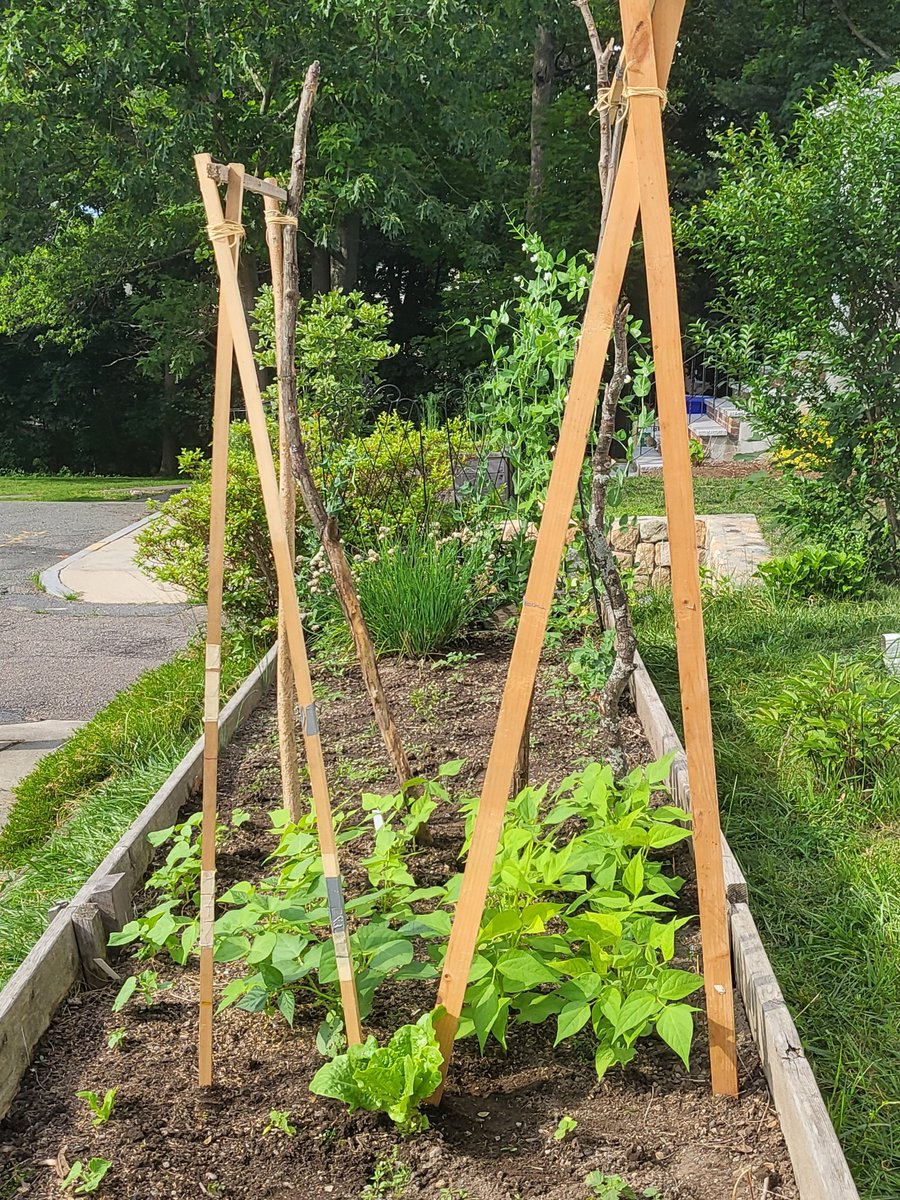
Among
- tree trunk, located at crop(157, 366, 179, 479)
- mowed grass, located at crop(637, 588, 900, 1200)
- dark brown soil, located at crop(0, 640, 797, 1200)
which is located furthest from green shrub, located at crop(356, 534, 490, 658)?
tree trunk, located at crop(157, 366, 179, 479)

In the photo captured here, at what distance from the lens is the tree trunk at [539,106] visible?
17.3m

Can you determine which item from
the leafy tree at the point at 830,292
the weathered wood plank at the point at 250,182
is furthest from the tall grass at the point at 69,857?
the leafy tree at the point at 830,292

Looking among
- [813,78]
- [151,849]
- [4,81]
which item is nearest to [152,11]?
[4,81]

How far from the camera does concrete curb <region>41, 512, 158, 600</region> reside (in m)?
8.49

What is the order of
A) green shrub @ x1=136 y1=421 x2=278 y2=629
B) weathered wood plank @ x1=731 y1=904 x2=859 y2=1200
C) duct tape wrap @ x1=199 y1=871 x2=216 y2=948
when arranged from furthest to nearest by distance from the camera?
green shrub @ x1=136 y1=421 x2=278 y2=629, duct tape wrap @ x1=199 y1=871 x2=216 y2=948, weathered wood plank @ x1=731 y1=904 x2=859 y2=1200

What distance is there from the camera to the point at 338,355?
7246mm

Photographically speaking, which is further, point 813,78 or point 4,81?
point 813,78

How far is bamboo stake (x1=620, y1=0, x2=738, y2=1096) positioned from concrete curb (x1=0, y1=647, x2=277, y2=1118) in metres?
1.42

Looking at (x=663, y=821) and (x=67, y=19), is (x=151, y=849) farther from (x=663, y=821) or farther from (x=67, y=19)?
(x=67, y=19)

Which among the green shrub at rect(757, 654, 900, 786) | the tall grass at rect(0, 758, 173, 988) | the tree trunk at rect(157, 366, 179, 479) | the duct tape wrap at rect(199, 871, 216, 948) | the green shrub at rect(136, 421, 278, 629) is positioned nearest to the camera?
the duct tape wrap at rect(199, 871, 216, 948)

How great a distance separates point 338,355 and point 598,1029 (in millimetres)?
5938

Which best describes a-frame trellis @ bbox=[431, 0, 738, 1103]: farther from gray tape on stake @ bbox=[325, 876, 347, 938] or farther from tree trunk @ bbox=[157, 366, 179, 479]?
tree trunk @ bbox=[157, 366, 179, 479]

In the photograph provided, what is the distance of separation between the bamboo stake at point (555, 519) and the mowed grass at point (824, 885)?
1005 millimetres

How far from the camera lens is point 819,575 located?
19.7 ft
